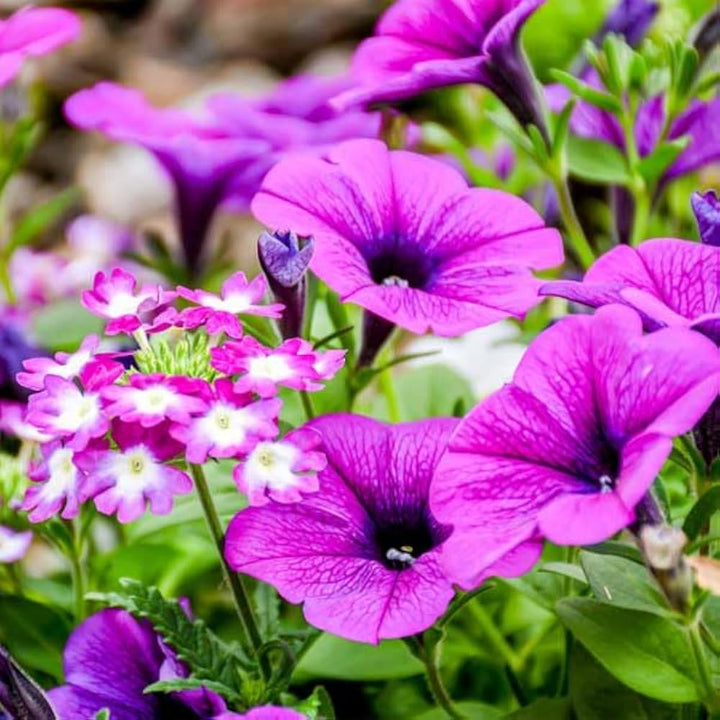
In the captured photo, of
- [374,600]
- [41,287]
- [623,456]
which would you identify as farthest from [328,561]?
[41,287]

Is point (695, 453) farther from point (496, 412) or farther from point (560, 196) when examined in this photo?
point (560, 196)

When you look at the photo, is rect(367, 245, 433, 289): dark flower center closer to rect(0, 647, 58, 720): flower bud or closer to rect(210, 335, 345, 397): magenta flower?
rect(210, 335, 345, 397): magenta flower

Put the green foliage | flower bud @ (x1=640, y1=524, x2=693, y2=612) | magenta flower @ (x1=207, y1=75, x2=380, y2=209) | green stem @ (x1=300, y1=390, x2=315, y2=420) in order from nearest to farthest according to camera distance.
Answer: flower bud @ (x1=640, y1=524, x2=693, y2=612), the green foliage, green stem @ (x1=300, y1=390, x2=315, y2=420), magenta flower @ (x1=207, y1=75, x2=380, y2=209)

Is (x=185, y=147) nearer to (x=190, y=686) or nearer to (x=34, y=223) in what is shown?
(x=34, y=223)

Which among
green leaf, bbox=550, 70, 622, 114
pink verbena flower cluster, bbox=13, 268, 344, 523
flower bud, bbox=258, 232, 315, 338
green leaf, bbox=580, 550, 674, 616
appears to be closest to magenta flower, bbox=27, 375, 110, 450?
pink verbena flower cluster, bbox=13, 268, 344, 523

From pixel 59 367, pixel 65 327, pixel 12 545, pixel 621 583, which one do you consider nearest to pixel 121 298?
pixel 59 367
